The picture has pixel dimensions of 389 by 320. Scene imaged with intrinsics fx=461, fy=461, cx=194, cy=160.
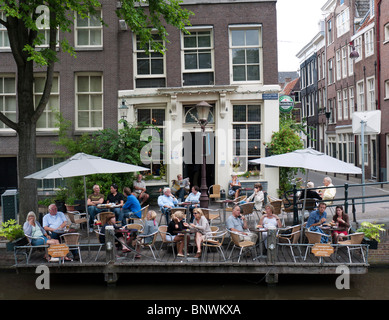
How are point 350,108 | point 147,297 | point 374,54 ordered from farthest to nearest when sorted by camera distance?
point 350,108 → point 374,54 → point 147,297

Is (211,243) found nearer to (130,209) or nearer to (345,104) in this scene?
(130,209)

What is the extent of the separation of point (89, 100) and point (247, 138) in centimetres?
652

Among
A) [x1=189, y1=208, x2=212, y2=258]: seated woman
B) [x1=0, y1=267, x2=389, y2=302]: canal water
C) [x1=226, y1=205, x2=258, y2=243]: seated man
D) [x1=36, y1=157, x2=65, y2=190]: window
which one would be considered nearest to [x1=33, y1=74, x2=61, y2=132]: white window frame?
[x1=36, y1=157, x2=65, y2=190]: window

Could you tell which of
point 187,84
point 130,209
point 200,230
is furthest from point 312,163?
point 187,84

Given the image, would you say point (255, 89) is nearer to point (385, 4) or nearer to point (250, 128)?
point (250, 128)

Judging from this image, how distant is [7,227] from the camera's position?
37.7 ft

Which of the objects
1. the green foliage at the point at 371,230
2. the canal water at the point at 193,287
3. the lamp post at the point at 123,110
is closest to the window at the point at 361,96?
the lamp post at the point at 123,110

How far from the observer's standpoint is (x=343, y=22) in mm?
35062

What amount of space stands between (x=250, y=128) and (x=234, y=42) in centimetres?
346

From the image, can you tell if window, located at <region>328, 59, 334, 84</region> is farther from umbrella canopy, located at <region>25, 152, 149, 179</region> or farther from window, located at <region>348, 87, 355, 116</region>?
umbrella canopy, located at <region>25, 152, 149, 179</region>

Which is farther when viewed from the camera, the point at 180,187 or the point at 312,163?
the point at 180,187

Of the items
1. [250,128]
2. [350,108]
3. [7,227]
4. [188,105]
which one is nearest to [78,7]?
[7,227]

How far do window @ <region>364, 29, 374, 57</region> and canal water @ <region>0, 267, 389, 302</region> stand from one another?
818 inches

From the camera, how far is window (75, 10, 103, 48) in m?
18.4
